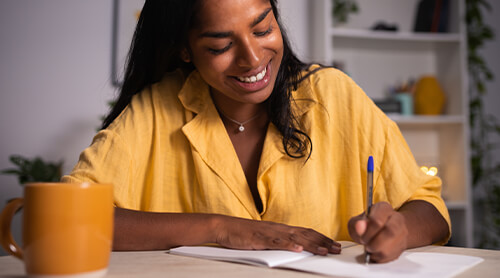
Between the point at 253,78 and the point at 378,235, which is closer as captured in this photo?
the point at 378,235

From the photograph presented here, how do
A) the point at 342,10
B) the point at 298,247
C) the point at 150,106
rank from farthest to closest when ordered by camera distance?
the point at 342,10 → the point at 150,106 → the point at 298,247

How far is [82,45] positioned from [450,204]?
2447 mm

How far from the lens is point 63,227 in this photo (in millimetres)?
562

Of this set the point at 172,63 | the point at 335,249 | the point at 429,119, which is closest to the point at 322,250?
the point at 335,249

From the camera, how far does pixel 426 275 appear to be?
646mm

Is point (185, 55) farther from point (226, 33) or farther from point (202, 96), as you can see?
point (226, 33)

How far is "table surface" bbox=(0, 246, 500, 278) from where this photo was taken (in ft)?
2.17

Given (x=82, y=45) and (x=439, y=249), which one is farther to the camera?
(x=82, y=45)

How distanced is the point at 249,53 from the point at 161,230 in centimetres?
47

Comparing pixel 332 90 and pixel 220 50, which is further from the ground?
pixel 220 50

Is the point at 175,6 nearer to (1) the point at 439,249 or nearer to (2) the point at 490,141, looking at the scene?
(1) the point at 439,249

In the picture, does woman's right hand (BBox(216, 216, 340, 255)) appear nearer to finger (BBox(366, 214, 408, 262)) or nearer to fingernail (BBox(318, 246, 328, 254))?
fingernail (BBox(318, 246, 328, 254))

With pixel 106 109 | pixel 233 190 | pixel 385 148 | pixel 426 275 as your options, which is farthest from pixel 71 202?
pixel 106 109

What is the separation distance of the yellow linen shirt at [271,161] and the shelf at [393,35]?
61.5 inches
